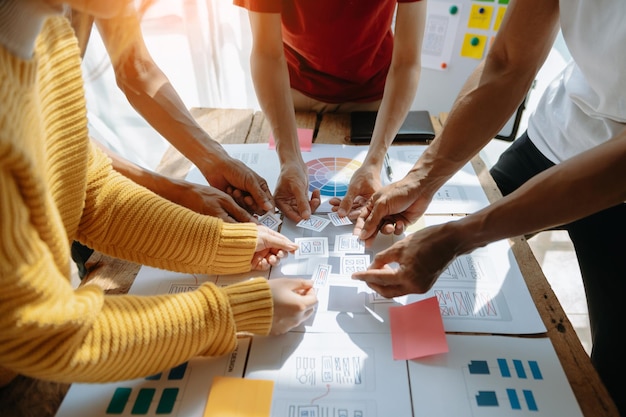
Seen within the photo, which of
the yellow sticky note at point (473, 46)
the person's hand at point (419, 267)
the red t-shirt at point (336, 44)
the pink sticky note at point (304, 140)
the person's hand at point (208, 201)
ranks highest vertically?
the yellow sticky note at point (473, 46)

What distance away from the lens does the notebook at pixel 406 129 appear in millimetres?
1289

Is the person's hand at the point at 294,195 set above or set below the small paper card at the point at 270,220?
above

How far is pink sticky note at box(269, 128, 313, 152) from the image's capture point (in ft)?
4.16

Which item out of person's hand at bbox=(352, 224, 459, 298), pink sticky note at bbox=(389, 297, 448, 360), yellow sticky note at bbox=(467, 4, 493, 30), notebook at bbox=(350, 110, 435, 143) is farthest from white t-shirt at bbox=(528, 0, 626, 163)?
yellow sticky note at bbox=(467, 4, 493, 30)

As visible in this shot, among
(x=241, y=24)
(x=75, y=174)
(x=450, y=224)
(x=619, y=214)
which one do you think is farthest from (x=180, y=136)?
(x=241, y=24)

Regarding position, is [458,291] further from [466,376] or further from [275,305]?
[275,305]

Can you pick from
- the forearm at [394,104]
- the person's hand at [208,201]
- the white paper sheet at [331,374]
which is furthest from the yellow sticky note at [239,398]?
the forearm at [394,104]

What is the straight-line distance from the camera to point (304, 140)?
4.19 feet

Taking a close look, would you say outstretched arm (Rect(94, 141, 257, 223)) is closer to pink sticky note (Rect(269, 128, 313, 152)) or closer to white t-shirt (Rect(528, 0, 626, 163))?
pink sticky note (Rect(269, 128, 313, 152))

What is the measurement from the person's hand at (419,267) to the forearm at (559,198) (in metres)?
0.04

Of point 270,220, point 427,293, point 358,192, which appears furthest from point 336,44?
point 427,293

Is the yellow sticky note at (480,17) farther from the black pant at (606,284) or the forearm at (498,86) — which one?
the black pant at (606,284)

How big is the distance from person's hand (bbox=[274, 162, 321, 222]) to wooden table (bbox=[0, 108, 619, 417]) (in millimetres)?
253

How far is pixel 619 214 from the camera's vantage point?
3.07ft
